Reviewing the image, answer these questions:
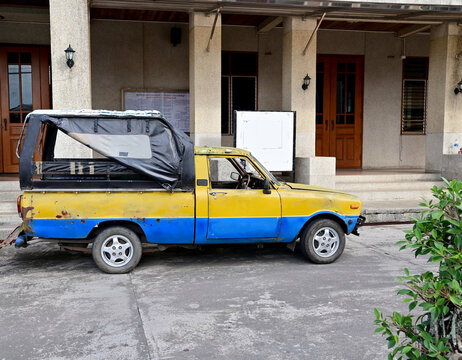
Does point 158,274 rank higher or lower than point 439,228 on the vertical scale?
lower

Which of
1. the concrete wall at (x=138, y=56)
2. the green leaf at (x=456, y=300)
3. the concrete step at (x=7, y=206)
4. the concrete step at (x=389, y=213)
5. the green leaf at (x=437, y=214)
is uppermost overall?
the concrete wall at (x=138, y=56)

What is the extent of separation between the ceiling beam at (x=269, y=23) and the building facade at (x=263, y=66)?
6 centimetres

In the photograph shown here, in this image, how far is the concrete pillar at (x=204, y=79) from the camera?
1107 centimetres

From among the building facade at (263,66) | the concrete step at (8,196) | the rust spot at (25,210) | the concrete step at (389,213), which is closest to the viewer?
the rust spot at (25,210)

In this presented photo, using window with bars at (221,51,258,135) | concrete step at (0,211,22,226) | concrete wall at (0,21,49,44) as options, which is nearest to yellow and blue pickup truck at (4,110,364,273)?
concrete step at (0,211,22,226)

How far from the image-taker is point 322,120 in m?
15.0

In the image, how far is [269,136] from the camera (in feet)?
35.6

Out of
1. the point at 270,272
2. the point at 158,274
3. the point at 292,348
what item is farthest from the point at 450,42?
the point at 292,348

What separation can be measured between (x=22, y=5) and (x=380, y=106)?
10716mm

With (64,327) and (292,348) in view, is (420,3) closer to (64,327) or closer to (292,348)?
(292,348)

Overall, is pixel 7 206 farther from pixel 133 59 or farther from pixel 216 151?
pixel 133 59

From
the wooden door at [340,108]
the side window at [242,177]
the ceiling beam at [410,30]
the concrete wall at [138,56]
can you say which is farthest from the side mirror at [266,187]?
the ceiling beam at [410,30]


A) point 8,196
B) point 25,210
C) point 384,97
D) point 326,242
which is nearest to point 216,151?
point 326,242

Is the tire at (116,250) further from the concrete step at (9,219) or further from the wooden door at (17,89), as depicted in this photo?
the wooden door at (17,89)
